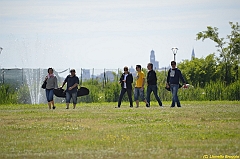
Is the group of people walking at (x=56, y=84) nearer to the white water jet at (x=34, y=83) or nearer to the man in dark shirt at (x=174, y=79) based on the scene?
the man in dark shirt at (x=174, y=79)

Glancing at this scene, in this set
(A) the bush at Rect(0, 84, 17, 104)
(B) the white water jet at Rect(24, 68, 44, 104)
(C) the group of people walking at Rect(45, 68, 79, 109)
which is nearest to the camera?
(C) the group of people walking at Rect(45, 68, 79, 109)

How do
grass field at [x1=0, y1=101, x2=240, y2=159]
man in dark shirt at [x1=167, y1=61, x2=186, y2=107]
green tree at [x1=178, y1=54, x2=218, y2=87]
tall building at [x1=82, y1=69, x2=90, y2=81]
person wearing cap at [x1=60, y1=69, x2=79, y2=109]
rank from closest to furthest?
grass field at [x1=0, y1=101, x2=240, y2=159] < man in dark shirt at [x1=167, y1=61, x2=186, y2=107] < person wearing cap at [x1=60, y1=69, x2=79, y2=109] < tall building at [x1=82, y1=69, x2=90, y2=81] < green tree at [x1=178, y1=54, x2=218, y2=87]

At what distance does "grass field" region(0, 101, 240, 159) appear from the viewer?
13.9 m

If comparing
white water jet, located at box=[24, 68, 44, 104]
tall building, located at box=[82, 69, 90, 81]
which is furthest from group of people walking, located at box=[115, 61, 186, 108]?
tall building, located at box=[82, 69, 90, 81]

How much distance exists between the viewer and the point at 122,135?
55.0 feet

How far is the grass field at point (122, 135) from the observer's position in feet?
45.5

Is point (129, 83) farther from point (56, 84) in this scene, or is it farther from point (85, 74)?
point (85, 74)

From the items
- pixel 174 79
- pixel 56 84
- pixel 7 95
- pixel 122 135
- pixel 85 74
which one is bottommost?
pixel 122 135

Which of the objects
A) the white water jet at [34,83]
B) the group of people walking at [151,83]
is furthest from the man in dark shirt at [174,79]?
the white water jet at [34,83]

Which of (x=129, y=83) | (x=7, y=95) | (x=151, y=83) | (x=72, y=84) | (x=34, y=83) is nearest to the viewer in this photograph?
(x=72, y=84)

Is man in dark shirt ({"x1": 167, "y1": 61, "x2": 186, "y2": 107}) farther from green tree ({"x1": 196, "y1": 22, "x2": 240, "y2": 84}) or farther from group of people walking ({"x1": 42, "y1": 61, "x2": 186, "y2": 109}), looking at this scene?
green tree ({"x1": 196, "y1": 22, "x2": 240, "y2": 84})

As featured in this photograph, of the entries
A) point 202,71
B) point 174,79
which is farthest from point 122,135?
point 202,71

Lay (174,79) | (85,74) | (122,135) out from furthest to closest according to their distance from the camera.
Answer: (85,74)
(174,79)
(122,135)

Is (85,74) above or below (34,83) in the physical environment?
above
